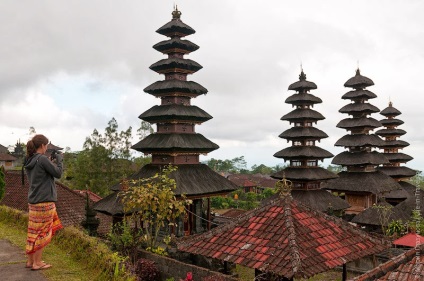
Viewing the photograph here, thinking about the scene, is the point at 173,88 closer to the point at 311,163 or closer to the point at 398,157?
the point at 311,163

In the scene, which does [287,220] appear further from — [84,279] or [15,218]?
[15,218]

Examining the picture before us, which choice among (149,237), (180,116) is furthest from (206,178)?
(149,237)

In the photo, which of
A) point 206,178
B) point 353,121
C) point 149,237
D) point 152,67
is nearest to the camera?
point 149,237


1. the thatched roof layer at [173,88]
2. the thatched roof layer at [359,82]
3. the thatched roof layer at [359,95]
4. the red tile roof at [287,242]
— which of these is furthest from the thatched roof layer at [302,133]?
the red tile roof at [287,242]

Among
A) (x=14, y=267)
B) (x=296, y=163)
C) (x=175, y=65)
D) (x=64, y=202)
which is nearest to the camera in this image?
(x=14, y=267)

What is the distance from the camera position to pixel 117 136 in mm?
42781

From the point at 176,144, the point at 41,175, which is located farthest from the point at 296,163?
the point at 41,175

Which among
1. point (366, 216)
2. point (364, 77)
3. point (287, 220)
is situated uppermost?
point (364, 77)

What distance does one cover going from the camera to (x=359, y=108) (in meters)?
33.5

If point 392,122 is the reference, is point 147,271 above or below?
below

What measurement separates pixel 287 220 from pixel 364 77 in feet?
95.9

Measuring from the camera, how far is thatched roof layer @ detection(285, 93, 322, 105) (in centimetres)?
2941

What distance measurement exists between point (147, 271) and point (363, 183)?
913 inches

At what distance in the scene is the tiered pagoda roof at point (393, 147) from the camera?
39.5 m
